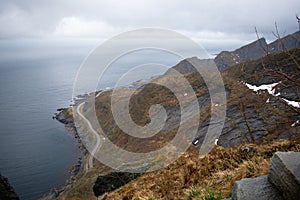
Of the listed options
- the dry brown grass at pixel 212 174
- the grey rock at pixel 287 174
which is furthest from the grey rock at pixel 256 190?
the dry brown grass at pixel 212 174

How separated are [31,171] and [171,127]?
39931 mm

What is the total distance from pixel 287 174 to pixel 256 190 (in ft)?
2.74

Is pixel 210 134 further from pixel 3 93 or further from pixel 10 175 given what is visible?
pixel 3 93

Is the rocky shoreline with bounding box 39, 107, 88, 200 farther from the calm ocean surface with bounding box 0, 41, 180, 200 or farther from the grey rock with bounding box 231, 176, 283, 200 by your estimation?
the grey rock with bounding box 231, 176, 283, 200

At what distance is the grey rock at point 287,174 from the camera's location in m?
4.41

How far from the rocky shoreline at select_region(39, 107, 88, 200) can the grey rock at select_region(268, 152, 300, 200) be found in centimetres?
6061

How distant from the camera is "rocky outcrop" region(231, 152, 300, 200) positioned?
177 inches

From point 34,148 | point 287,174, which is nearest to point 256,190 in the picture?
point 287,174

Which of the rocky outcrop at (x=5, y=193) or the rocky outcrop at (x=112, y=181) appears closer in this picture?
the rocky outcrop at (x=112, y=181)

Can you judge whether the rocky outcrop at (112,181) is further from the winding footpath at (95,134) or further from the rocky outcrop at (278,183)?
the winding footpath at (95,134)

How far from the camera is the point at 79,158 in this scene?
84.7m

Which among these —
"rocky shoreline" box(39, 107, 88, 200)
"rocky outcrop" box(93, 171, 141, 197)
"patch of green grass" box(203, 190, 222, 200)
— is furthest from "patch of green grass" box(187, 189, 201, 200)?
"rocky shoreline" box(39, 107, 88, 200)

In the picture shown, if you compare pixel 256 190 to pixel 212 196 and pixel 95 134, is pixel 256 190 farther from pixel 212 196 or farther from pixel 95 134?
pixel 95 134

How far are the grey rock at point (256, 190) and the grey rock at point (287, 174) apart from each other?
0.15 meters
